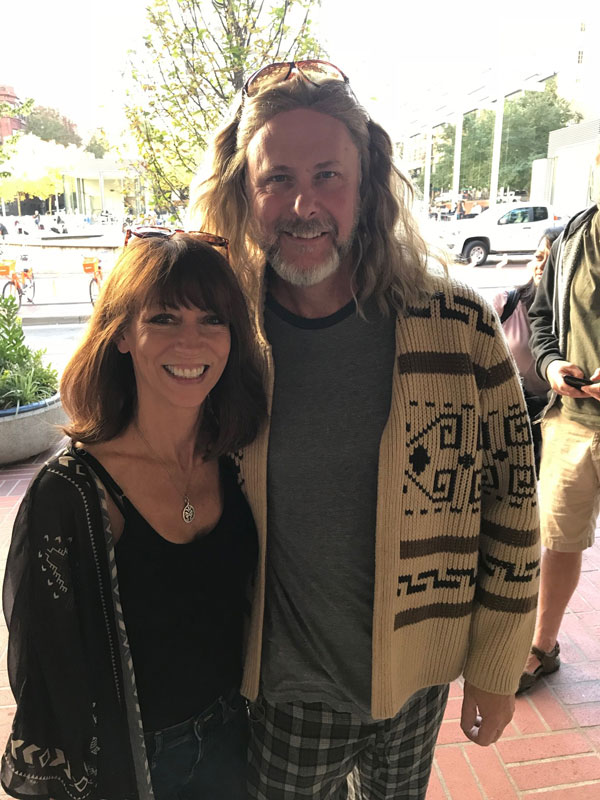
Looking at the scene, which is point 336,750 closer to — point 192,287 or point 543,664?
point 192,287

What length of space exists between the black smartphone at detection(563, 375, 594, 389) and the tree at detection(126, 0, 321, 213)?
2.16 m

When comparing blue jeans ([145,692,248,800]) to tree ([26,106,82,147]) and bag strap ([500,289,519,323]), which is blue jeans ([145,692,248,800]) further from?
tree ([26,106,82,147])

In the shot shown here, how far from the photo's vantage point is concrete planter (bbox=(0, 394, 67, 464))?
5.02 m

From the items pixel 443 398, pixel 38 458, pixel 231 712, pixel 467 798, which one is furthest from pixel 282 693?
pixel 38 458

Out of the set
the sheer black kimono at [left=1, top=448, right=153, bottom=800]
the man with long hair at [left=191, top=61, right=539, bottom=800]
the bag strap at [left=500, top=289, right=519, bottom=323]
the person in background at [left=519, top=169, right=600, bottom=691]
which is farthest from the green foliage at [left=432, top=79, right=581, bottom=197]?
the sheer black kimono at [left=1, top=448, right=153, bottom=800]

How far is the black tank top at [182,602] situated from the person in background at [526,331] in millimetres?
1985

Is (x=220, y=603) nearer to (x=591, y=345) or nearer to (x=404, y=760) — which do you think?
(x=404, y=760)

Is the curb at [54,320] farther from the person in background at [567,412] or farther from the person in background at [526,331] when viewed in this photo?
the person in background at [567,412]

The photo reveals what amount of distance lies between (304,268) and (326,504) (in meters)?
0.57

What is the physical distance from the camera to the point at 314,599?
1.46m

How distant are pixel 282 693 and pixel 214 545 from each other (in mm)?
426

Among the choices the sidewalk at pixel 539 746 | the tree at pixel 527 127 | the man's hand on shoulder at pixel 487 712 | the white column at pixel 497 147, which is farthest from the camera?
the tree at pixel 527 127

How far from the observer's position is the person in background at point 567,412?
2.38 meters

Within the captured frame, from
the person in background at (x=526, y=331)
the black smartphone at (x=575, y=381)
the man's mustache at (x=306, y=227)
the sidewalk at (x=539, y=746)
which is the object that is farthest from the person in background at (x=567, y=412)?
the man's mustache at (x=306, y=227)
